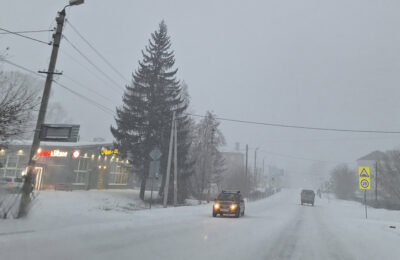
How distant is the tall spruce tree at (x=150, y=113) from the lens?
34719mm

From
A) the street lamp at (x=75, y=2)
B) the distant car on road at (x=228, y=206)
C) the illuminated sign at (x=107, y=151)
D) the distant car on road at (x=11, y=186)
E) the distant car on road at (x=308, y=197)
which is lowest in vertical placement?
the distant car on road at (x=228, y=206)

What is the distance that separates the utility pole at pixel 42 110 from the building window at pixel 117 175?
106 feet

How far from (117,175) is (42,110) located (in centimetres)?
3479

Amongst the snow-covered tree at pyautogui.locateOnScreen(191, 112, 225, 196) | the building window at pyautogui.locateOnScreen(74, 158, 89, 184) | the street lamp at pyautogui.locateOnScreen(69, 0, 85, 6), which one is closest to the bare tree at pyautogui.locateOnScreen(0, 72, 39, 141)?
the street lamp at pyautogui.locateOnScreen(69, 0, 85, 6)

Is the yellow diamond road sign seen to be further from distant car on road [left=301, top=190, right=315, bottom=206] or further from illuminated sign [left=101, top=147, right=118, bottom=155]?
distant car on road [left=301, top=190, right=315, bottom=206]

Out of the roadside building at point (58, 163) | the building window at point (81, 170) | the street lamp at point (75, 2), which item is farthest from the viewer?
the building window at point (81, 170)

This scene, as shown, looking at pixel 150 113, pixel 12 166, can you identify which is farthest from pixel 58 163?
pixel 150 113

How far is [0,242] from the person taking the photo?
28.8 ft

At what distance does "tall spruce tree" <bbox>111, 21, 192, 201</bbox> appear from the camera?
34.7 meters

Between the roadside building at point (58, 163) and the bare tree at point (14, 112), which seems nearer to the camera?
the bare tree at point (14, 112)

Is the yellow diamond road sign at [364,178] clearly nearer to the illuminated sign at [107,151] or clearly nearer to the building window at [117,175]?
the illuminated sign at [107,151]

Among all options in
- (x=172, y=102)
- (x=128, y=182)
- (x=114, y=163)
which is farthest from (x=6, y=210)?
(x=128, y=182)

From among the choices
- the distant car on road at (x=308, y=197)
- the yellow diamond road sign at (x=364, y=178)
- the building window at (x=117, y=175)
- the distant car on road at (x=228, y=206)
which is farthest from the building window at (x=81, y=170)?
the distant car on road at (x=308, y=197)

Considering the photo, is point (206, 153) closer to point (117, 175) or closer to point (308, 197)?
point (117, 175)
